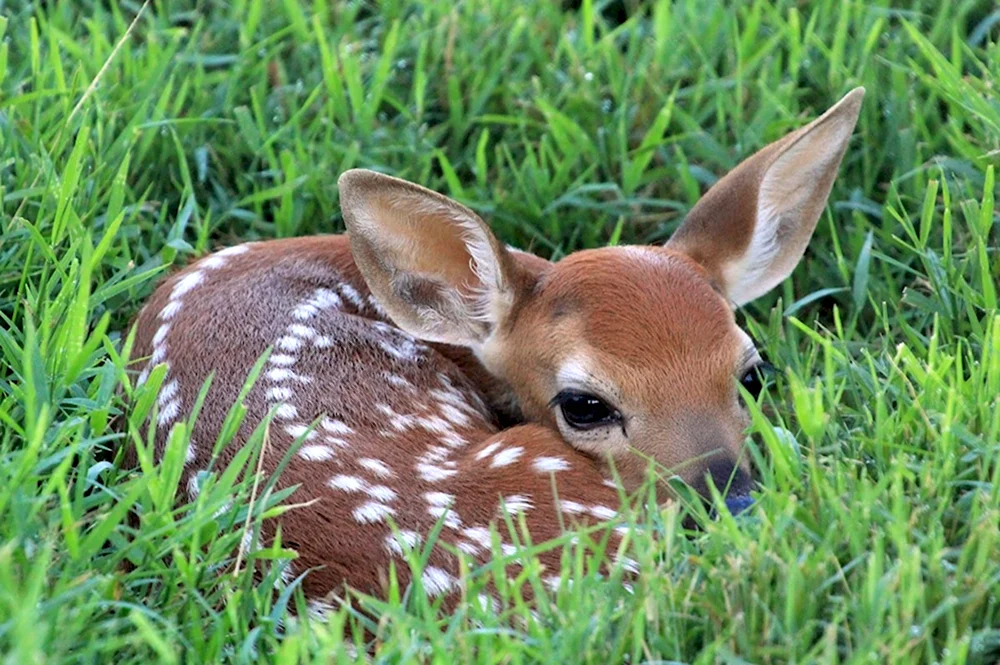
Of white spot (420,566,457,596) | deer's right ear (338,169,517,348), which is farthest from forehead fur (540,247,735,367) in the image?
white spot (420,566,457,596)

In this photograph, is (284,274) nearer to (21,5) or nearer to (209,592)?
(209,592)

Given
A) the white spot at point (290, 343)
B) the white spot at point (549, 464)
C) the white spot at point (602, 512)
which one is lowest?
the white spot at point (602, 512)

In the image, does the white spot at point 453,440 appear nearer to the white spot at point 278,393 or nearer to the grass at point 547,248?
the white spot at point 278,393

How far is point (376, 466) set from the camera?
346 cm

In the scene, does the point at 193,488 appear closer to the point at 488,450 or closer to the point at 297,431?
the point at 297,431

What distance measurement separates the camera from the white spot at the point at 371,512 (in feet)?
10.8

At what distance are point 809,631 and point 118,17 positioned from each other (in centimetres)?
339

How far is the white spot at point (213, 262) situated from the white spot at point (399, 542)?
1293mm

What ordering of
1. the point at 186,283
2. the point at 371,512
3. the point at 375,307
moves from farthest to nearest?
the point at 375,307, the point at 186,283, the point at 371,512

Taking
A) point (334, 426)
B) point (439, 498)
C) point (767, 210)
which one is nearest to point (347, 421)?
→ point (334, 426)

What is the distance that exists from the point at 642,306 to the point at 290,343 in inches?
34.2

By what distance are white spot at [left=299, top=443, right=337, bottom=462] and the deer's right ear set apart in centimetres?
75

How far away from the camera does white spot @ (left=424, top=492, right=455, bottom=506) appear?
3361 mm

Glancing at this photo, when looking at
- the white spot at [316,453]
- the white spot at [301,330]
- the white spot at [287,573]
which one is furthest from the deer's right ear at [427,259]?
the white spot at [287,573]
